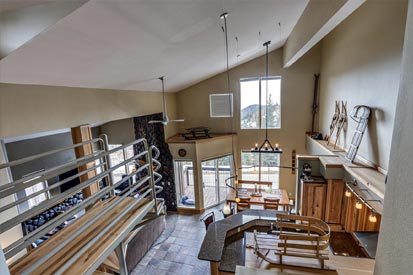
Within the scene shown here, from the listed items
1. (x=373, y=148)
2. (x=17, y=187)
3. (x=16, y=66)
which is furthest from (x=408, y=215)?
(x=373, y=148)

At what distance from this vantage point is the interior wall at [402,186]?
2.63 ft

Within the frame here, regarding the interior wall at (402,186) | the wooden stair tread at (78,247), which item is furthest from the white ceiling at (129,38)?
the interior wall at (402,186)

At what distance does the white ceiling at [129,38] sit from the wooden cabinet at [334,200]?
4.33m

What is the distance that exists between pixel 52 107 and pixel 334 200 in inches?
260

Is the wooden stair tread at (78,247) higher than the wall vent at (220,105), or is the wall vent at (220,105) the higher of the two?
the wall vent at (220,105)

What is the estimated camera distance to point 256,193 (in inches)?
322

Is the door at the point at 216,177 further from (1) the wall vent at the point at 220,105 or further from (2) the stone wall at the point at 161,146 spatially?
(1) the wall vent at the point at 220,105

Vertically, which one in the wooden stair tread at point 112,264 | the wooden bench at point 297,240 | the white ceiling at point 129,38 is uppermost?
the white ceiling at point 129,38

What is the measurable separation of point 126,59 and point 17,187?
114 inches

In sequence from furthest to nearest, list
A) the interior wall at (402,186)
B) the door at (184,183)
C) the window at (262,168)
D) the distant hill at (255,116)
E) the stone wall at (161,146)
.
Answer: the window at (262,168)
the distant hill at (255,116)
the door at (184,183)
the stone wall at (161,146)
the interior wall at (402,186)

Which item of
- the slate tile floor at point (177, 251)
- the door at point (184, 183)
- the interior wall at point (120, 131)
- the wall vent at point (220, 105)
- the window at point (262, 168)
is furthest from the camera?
the window at point (262, 168)

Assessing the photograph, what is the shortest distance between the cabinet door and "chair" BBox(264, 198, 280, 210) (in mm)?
1355

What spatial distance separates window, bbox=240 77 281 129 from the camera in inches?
352

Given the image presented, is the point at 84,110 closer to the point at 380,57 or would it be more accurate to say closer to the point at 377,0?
the point at 380,57
